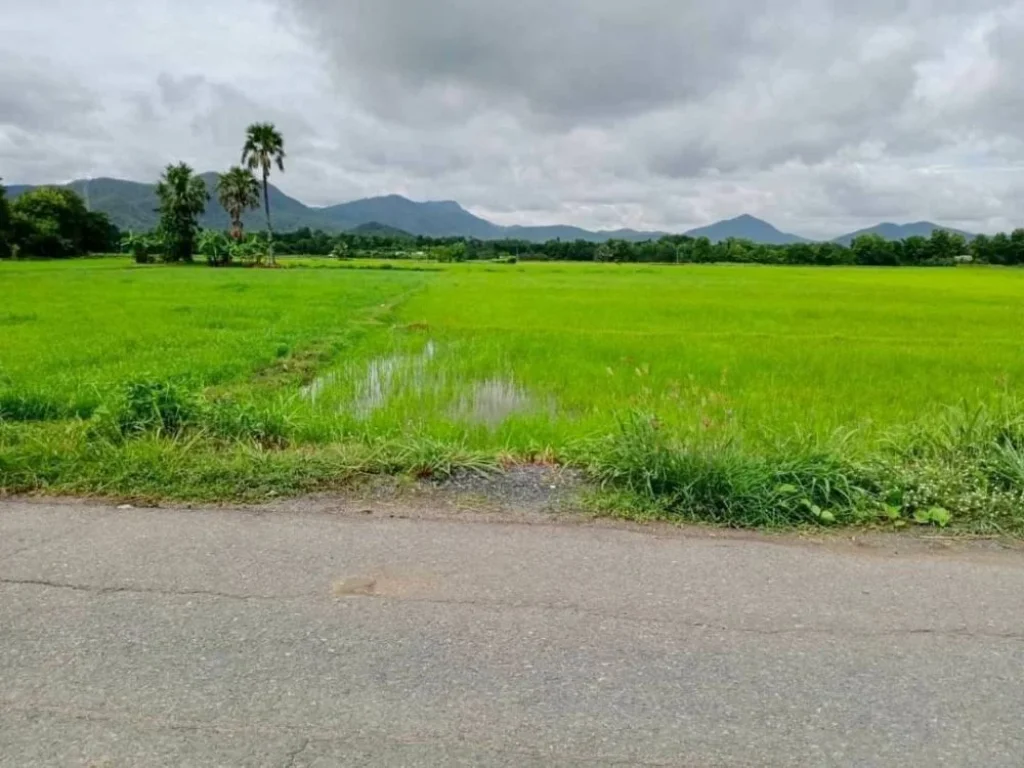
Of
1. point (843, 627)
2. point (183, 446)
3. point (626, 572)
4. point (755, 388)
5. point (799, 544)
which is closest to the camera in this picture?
point (843, 627)

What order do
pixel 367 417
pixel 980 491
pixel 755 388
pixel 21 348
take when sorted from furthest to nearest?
pixel 21 348 < pixel 755 388 < pixel 367 417 < pixel 980 491

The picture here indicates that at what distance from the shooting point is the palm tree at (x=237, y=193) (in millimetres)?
65375

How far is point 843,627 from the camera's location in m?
2.88

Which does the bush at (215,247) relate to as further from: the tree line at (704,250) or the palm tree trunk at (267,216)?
the tree line at (704,250)

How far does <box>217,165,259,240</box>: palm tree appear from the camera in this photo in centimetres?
6538

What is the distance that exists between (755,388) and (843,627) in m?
6.82

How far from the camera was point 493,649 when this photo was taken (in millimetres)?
2650

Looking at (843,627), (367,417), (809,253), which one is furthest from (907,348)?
(809,253)

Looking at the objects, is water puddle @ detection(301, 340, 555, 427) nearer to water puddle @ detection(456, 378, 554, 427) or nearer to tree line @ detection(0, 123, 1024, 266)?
water puddle @ detection(456, 378, 554, 427)

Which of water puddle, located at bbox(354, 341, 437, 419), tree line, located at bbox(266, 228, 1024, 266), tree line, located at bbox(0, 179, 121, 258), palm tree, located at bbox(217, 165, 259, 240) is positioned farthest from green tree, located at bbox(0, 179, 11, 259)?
water puddle, located at bbox(354, 341, 437, 419)

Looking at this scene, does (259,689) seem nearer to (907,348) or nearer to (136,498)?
(136,498)

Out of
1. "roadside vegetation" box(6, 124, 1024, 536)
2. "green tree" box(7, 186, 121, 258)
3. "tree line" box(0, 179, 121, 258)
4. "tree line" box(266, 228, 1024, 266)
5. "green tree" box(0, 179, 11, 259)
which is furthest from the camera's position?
"tree line" box(266, 228, 1024, 266)

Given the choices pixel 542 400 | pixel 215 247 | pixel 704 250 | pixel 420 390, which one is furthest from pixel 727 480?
pixel 704 250

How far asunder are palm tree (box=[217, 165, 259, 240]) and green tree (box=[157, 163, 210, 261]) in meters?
2.20
